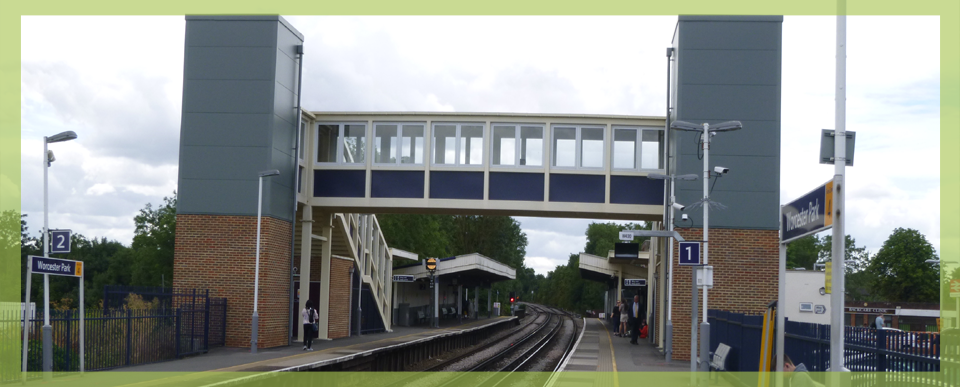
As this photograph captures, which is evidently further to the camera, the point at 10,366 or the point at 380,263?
the point at 380,263

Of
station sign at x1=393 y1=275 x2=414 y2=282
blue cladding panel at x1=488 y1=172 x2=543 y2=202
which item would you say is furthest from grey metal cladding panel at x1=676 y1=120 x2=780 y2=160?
station sign at x1=393 y1=275 x2=414 y2=282

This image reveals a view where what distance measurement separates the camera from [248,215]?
24781 mm

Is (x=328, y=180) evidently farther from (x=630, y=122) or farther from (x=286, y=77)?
(x=630, y=122)

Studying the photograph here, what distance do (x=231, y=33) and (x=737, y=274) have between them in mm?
16309

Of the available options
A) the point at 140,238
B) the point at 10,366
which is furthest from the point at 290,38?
the point at 140,238

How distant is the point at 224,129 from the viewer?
25.1 metres

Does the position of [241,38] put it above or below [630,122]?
above

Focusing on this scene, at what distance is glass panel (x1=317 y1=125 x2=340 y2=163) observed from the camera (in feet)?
93.2

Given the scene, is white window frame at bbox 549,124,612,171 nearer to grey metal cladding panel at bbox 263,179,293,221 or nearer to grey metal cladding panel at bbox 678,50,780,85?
grey metal cladding panel at bbox 678,50,780,85

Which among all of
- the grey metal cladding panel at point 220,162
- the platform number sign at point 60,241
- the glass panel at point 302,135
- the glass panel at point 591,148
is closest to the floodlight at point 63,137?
the platform number sign at point 60,241

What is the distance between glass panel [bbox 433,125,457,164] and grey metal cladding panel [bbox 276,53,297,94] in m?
4.53

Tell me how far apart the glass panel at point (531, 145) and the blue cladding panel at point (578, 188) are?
0.76 m

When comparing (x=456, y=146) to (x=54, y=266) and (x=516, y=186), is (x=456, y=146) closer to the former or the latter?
(x=516, y=186)

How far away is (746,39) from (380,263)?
21.2 meters
